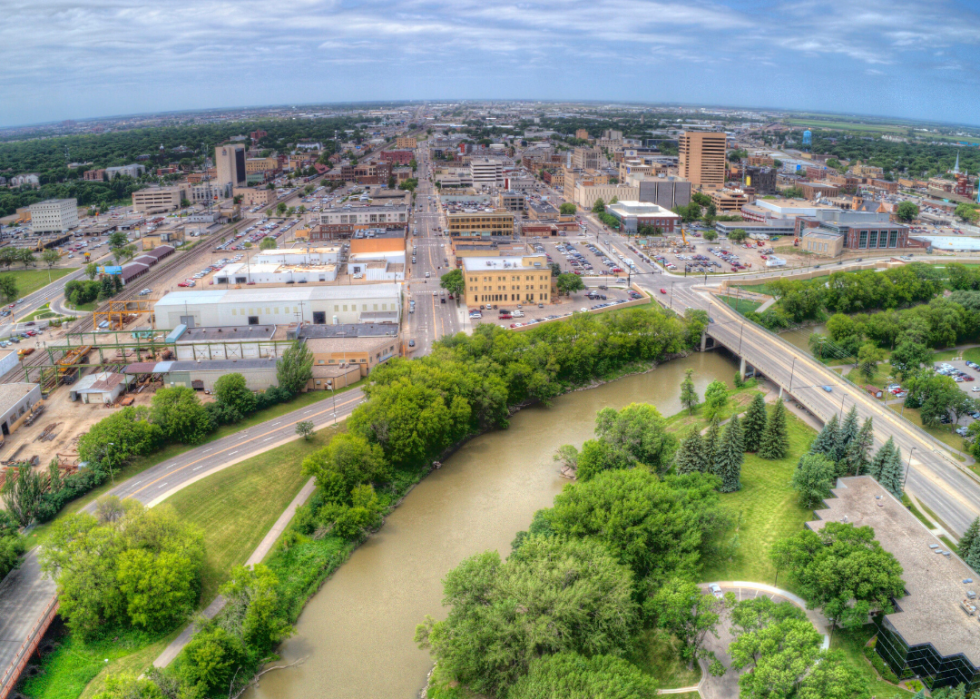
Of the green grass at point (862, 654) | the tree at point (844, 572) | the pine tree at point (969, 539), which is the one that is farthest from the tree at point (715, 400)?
the green grass at point (862, 654)

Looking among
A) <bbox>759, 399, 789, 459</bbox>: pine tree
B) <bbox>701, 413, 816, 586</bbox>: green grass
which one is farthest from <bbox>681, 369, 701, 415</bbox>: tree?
<bbox>759, 399, 789, 459</bbox>: pine tree

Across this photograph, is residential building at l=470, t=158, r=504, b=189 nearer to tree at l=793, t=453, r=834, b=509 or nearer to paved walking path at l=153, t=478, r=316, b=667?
paved walking path at l=153, t=478, r=316, b=667

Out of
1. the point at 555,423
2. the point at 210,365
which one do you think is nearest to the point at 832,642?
the point at 555,423

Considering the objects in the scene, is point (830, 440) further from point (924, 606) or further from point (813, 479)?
point (924, 606)

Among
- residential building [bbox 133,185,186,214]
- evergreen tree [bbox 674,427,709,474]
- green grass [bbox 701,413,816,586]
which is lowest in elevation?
green grass [bbox 701,413,816,586]

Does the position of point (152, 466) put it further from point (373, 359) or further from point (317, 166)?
point (317, 166)

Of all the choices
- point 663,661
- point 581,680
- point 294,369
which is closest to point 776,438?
point 663,661

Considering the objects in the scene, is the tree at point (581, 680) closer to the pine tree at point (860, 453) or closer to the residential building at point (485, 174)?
the pine tree at point (860, 453)
